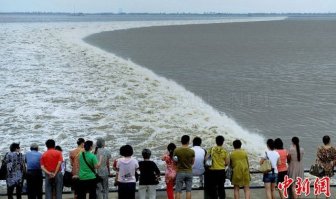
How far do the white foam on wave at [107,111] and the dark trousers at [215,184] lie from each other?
8.73m

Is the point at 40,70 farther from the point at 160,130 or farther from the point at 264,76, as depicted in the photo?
the point at 160,130

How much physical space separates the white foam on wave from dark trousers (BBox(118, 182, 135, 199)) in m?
9.32

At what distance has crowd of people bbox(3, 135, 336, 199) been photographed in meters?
10.2

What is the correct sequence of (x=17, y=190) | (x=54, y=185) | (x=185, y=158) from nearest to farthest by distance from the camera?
(x=185, y=158) → (x=54, y=185) → (x=17, y=190)

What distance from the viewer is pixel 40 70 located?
4553 centimetres

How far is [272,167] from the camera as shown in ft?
34.6

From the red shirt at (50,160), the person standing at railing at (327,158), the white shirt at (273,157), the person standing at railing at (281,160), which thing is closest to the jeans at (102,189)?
the red shirt at (50,160)

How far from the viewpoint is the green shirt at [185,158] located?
10.4 meters

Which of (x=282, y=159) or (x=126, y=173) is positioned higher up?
(x=282, y=159)

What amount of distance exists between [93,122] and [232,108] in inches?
344

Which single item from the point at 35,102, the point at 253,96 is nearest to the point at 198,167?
the point at 35,102

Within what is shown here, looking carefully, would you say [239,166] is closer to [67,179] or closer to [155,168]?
[155,168]

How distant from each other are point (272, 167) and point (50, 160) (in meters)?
4.67

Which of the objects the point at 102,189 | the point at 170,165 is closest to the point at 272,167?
the point at 170,165
